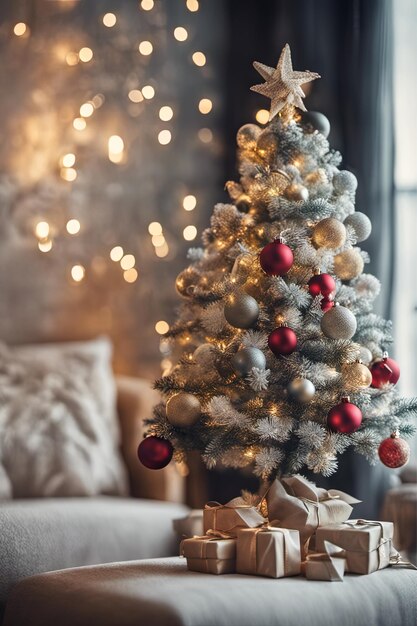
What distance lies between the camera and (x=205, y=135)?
11.2 feet

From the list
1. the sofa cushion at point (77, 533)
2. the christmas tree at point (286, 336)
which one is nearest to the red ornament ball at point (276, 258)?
the christmas tree at point (286, 336)

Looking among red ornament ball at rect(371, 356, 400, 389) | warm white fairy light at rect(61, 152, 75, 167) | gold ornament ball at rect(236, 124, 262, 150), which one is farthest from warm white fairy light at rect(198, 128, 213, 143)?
red ornament ball at rect(371, 356, 400, 389)

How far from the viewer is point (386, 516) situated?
242 centimetres

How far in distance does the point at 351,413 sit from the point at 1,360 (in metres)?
1.35

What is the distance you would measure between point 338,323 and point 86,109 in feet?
5.39

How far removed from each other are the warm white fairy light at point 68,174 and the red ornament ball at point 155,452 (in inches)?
57.0

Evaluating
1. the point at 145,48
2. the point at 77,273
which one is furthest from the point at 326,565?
the point at 145,48

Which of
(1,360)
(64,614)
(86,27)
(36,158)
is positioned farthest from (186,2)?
(64,614)

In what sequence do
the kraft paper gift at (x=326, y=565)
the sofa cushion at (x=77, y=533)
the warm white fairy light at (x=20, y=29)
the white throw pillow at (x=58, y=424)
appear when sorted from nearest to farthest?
the kraft paper gift at (x=326, y=565) < the sofa cushion at (x=77, y=533) < the white throw pillow at (x=58, y=424) < the warm white fairy light at (x=20, y=29)

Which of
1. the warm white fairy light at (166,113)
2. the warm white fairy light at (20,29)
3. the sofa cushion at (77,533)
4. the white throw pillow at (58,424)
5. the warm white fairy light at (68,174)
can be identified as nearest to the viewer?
the sofa cushion at (77,533)

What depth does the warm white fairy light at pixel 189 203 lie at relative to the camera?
339cm

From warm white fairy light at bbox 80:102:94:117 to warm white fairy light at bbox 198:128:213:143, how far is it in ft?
1.53

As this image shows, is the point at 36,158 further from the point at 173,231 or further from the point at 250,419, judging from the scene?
the point at 250,419

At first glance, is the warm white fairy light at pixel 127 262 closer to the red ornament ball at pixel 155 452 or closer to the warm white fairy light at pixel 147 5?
the warm white fairy light at pixel 147 5
